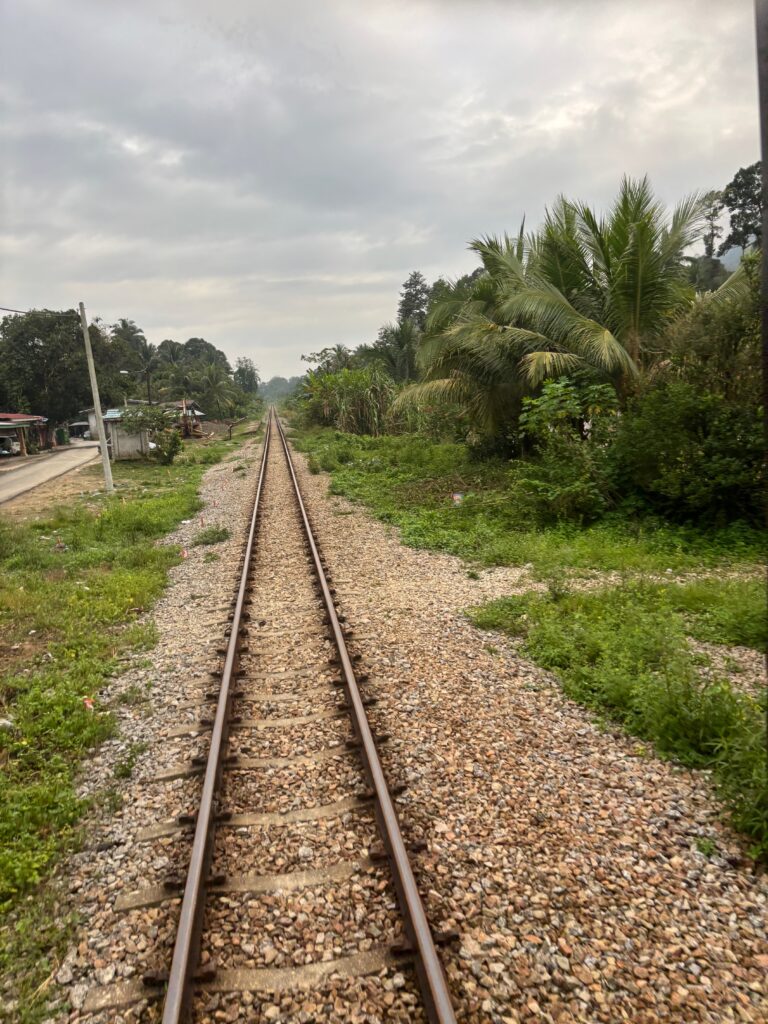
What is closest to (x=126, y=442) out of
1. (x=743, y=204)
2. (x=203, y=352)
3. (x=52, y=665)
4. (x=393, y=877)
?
(x=52, y=665)

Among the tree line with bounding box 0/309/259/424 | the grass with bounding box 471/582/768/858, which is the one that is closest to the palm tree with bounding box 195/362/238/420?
the tree line with bounding box 0/309/259/424

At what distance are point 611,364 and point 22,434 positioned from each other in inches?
1330

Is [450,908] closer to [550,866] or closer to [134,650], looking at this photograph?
[550,866]

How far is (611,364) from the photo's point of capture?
1180 cm

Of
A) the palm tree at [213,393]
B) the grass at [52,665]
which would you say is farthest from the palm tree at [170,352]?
the grass at [52,665]

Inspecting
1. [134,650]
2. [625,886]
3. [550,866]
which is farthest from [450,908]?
[134,650]

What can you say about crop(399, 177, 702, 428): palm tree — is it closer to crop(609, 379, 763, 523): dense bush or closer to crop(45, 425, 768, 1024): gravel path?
crop(609, 379, 763, 523): dense bush

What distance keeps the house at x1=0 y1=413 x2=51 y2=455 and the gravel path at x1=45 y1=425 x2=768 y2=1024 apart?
1266 inches

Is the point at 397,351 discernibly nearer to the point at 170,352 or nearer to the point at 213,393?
the point at 213,393

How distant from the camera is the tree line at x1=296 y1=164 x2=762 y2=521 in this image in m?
9.54

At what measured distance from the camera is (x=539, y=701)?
5184 mm

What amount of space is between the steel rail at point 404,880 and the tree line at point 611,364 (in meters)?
6.81

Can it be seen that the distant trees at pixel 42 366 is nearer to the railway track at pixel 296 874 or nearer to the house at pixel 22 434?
the house at pixel 22 434

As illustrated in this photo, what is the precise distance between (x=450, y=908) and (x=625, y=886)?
92 cm
